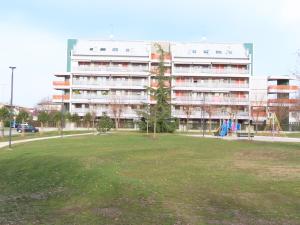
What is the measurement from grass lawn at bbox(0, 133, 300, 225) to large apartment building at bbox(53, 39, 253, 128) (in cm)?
6534

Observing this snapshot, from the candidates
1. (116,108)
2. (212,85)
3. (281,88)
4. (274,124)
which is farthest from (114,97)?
(274,124)

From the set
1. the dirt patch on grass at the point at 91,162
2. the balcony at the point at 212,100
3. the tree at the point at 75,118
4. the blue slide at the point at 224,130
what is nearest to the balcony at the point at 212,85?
the balcony at the point at 212,100

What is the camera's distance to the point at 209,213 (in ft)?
31.1

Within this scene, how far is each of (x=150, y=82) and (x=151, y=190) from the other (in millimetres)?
76057

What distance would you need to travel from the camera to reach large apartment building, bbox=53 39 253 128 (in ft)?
282

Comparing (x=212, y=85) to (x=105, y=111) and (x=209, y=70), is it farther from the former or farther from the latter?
(x=105, y=111)

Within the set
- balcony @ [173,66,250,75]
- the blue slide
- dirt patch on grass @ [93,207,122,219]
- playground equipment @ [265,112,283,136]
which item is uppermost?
balcony @ [173,66,250,75]

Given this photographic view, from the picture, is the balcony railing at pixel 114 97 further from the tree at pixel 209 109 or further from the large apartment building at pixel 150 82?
the tree at pixel 209 109

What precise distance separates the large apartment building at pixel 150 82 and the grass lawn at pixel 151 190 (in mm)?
65337

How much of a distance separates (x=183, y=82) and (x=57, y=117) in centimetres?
3045

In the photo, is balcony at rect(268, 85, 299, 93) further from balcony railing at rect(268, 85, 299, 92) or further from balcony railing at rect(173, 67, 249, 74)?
balcony railing at rect(173, 67, 249, 74)

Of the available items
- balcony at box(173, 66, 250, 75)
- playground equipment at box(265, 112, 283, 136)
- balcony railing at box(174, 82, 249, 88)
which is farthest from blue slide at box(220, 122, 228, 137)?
balcony at box(173, 66, 250, 75)

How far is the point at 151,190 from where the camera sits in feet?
40.0

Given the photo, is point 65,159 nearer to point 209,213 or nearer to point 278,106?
point 209,213
